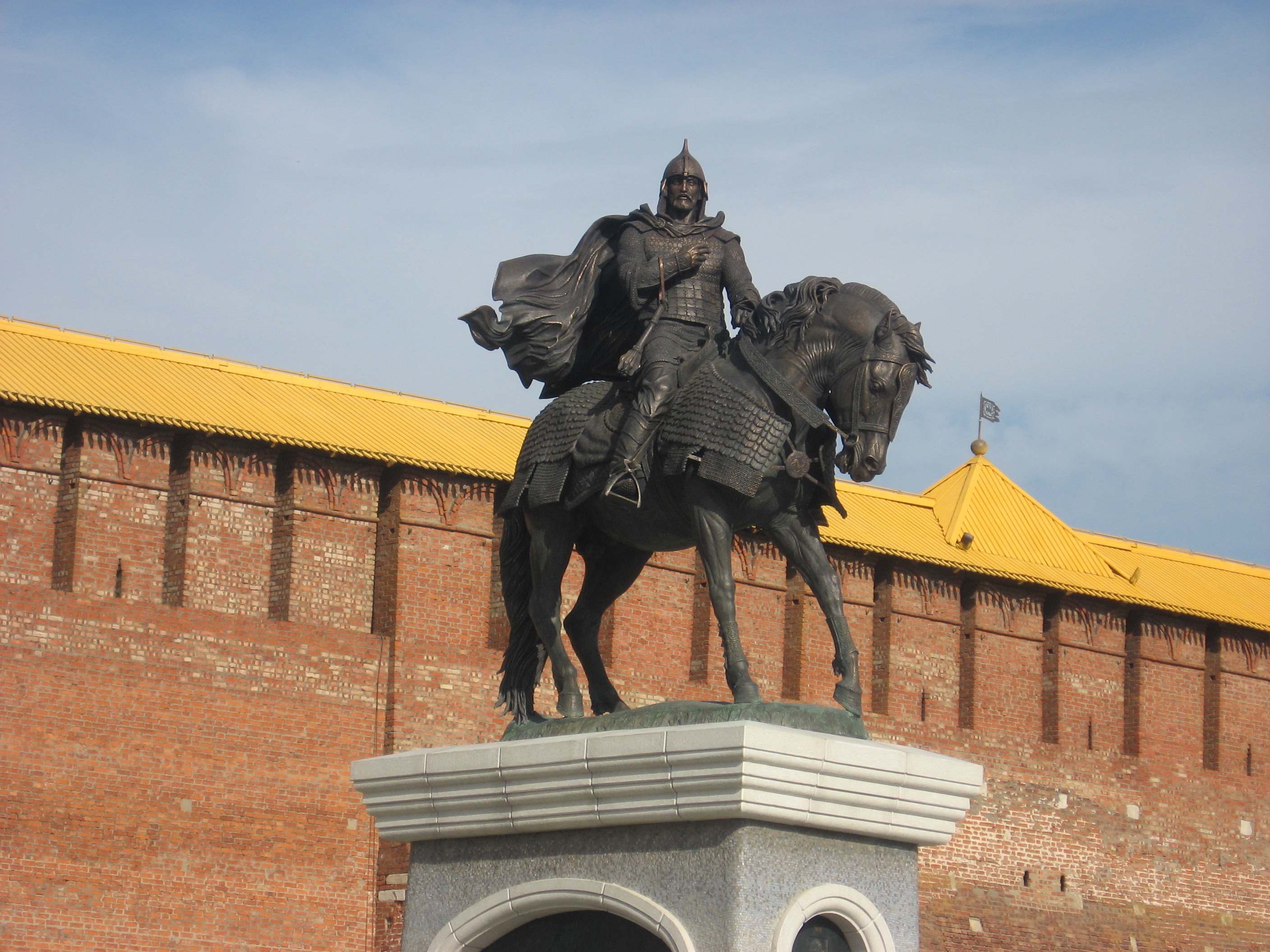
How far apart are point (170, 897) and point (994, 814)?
9424 millimetres

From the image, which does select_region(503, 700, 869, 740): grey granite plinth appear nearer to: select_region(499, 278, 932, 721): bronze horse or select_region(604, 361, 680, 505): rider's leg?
select_region(499, 278, 932, 721): bronze horse

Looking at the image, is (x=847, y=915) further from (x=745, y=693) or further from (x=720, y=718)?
(x=745, y=693)

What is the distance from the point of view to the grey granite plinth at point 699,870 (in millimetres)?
4938

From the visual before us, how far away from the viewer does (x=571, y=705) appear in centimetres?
590

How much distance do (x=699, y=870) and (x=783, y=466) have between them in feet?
3.99

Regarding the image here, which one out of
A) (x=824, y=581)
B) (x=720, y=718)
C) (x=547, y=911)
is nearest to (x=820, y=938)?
(x=720, y=718)

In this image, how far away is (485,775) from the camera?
5418 millimetres

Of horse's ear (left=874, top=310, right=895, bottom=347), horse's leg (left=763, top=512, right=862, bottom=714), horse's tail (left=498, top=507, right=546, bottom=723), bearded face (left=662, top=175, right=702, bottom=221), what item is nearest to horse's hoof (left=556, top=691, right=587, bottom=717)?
horse's tail (left=498, top=507, right=546, bottom=723)

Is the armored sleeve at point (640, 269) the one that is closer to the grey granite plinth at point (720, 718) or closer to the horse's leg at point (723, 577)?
the horse's leg at point (723, 577)

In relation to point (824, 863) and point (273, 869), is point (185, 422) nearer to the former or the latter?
point (273, 869)

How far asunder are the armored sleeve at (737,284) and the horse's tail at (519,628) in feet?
2.93

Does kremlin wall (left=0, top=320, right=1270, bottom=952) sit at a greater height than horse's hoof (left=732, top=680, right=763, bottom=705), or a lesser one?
greater

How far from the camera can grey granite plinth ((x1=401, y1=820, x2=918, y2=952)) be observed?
4.94m

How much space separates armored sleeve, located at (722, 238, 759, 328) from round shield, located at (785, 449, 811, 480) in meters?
0.59
